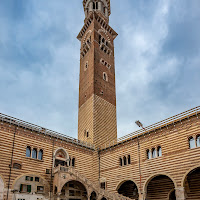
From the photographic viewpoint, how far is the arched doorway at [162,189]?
27398mm

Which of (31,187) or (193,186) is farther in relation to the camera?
(193,186)

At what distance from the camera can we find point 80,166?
31922mm

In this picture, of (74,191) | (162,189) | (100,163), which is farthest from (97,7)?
(162,189)

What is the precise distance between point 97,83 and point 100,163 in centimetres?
1631

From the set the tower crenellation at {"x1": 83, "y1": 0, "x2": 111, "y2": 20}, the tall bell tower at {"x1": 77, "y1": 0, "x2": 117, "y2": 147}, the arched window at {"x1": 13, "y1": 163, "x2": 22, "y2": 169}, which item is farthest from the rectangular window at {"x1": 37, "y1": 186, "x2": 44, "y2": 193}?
the tower crenellation at {"x1": 83, "y1": 0, "x2": 111, "y2": 20}

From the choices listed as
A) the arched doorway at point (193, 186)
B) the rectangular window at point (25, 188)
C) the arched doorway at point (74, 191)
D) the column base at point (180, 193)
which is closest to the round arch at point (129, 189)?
the arched doorway at point (74, 191)

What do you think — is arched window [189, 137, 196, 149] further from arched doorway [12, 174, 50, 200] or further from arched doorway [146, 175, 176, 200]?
arched doorway [12, 174, 50, 200]

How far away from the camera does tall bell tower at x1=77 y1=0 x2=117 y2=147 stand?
3981cm

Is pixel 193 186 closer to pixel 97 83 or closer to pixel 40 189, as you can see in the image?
pixel 40 189

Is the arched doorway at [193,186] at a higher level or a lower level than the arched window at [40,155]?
lower

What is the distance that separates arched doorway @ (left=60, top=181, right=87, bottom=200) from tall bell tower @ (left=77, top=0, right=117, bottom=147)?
8988mm

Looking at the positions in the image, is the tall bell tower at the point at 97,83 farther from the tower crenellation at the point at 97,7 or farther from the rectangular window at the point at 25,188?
the rectangular window at the point at 25,188

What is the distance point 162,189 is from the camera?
28.1 m

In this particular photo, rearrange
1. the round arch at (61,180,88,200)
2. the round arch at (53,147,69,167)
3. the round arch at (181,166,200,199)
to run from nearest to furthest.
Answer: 1. the round arch at (181,166,200,199)
2. the round arch at (61,180,88,200)
3. the round arch at (53,147,69,167)
